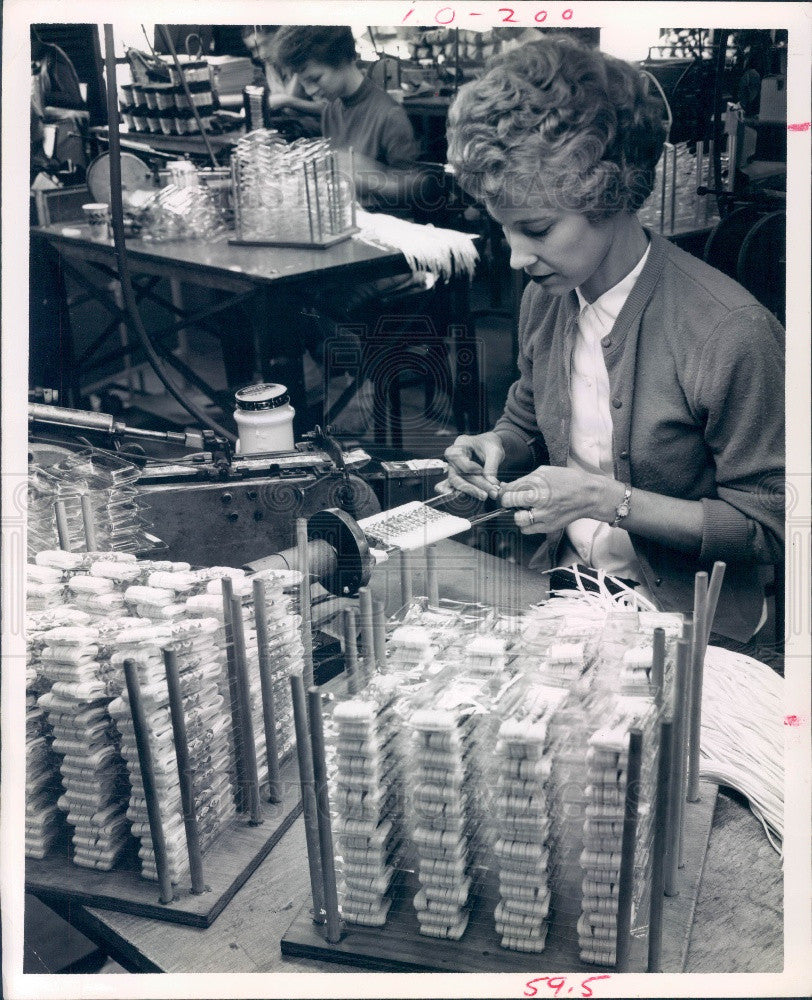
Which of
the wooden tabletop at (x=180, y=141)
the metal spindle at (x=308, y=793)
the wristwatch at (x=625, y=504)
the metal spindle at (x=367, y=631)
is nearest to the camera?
the metal spindle at (x=308, y=793)

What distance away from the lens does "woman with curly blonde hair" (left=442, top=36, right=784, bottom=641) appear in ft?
3.92

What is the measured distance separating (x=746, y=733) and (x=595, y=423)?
0.47 m

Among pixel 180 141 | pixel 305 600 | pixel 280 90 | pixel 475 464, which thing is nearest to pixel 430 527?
pixel 475 464

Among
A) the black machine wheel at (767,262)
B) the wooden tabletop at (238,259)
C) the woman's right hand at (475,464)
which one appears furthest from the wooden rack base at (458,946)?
the wooden tabletop at (238,259)

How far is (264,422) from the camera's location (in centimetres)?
154

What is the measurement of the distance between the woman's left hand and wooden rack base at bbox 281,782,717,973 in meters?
0.50

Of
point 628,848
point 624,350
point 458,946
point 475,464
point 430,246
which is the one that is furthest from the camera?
point 430,246

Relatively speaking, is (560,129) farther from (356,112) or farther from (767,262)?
(356,112)

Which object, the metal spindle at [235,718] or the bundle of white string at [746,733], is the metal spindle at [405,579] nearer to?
the metal spindle at [235,718]

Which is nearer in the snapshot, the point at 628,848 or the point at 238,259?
the point at 628,848

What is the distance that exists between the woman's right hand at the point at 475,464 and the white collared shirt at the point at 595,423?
0.12 metres

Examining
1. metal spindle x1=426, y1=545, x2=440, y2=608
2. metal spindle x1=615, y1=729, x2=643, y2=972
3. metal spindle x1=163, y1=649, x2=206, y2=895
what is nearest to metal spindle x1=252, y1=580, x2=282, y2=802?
metal spindle x1=163, y1=649, x2=206, y2=895

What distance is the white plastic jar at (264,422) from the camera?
1536mm

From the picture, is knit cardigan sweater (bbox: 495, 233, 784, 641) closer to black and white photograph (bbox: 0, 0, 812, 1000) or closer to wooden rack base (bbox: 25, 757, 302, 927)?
black and white photograph (bbox: 0, 0, 812, 1000)
